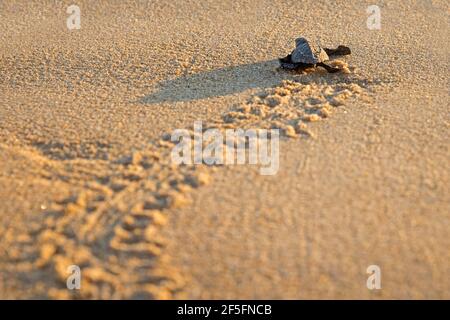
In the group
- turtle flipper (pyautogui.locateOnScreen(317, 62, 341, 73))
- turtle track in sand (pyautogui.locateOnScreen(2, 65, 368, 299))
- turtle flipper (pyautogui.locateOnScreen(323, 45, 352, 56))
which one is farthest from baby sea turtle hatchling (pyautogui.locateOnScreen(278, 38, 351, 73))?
turtle track in sand (pyautogui.locateOnScreen(2, 65, 368, 299))

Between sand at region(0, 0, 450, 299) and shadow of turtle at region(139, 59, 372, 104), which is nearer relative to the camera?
sand at region(0, 0, 450, 299)

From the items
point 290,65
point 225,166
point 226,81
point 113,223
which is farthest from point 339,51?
point 113,223

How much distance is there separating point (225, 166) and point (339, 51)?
1.31m

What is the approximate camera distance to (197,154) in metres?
2.08

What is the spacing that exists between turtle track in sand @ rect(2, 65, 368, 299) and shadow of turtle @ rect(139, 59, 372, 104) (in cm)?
33

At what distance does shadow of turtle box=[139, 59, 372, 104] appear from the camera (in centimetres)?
254

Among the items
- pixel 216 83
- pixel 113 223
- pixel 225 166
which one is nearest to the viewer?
pixel 113 223

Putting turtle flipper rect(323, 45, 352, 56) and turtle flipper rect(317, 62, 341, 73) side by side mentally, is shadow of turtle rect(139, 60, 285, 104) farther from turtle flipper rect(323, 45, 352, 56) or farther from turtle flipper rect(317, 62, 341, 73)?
turtle flipper rect(323, 45, 352, 56)

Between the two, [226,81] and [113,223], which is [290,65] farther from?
[113,223]

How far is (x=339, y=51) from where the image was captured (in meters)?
2.87

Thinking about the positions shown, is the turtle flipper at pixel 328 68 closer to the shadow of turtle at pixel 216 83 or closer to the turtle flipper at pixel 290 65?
the turtle flipper at pixel 290 65
